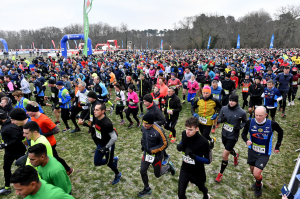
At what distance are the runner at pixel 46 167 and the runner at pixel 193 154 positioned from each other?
1819 mm

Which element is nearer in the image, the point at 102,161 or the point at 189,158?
the point at 189,158

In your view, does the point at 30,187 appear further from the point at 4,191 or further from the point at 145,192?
the point at 4,191

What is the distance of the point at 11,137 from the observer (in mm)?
3555

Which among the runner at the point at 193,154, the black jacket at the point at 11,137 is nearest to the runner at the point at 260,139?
the runner at the point at 193,154

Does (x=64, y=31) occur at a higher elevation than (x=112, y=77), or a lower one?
higher

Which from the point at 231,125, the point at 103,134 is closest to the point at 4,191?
the point at 103,134

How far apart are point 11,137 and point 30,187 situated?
2376mm

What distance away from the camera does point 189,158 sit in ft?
9.86

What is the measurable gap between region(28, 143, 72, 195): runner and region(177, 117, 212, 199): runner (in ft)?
5.97

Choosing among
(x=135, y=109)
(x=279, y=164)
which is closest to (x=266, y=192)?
(x=279, y=164)

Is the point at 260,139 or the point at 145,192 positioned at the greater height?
the point at 260,139

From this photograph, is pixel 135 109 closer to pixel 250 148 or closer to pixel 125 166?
pixel 125 166

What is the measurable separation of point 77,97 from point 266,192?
6.14 m

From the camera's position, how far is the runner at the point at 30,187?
1754 millimetres
